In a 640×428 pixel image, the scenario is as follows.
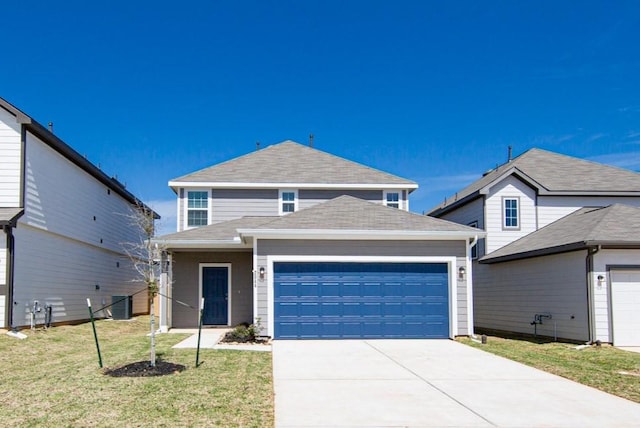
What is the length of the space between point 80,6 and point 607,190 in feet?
61.0

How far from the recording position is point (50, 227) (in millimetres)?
18531

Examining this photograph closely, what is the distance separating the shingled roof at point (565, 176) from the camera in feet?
66.2

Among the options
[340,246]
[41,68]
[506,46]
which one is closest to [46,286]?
[41,68]

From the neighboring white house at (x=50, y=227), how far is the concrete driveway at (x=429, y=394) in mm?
8632

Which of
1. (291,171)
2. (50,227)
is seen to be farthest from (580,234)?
(50,227)

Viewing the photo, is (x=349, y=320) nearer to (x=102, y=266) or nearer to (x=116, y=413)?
(x=116, y=413)

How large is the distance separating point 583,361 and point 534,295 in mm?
6089

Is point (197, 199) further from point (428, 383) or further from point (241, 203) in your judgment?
point (428, 383)

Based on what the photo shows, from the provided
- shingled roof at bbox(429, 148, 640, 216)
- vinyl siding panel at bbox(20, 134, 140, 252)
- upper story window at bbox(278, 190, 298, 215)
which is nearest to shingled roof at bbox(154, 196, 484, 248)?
upper story window at bbox(278, 190, 298, 215)

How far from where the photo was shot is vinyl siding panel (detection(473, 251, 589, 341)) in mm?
15788

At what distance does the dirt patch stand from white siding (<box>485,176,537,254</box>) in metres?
13.4

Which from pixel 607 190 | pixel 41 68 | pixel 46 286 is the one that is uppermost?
pixel 41 68

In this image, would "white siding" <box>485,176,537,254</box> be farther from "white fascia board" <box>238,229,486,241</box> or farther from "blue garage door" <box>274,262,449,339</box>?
"blue garage door" <box>274,262,449,339</box>

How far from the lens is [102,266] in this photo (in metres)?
24.4
